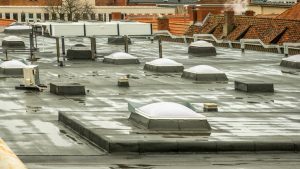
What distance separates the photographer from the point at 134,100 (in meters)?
40.2

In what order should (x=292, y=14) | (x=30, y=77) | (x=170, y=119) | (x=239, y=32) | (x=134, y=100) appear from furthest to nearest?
(x=292, y=14) < (x=239, y=32) < (x=30, y=77) < (x=134, y=100) < (x=170, y=119)

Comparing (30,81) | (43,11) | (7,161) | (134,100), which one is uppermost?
(7,161)

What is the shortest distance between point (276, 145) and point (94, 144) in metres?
5.16

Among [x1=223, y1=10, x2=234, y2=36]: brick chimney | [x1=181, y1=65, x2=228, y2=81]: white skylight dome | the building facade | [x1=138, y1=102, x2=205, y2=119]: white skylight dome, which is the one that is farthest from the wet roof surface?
the building facade

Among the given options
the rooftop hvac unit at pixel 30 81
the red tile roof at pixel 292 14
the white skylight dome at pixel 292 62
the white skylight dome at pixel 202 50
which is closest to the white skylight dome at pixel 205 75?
the white skylight dome at pixel 292 62

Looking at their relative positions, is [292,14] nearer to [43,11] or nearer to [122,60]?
[122,60]

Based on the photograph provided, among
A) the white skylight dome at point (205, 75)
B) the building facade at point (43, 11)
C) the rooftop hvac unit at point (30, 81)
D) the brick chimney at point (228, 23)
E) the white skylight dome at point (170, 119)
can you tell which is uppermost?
the white skylight dome at point (170, 119)

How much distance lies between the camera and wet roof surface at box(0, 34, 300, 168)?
2778cm

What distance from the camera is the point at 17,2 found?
176625mm

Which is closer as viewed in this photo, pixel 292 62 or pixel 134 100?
pixel 134 100

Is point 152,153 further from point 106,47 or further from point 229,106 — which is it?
point 106,47

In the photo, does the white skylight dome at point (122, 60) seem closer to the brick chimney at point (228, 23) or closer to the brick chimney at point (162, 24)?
the brick chimney at point (228, 23)

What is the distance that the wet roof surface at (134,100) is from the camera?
91.1 feet

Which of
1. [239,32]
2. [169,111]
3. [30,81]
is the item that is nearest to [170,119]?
[169,111]
